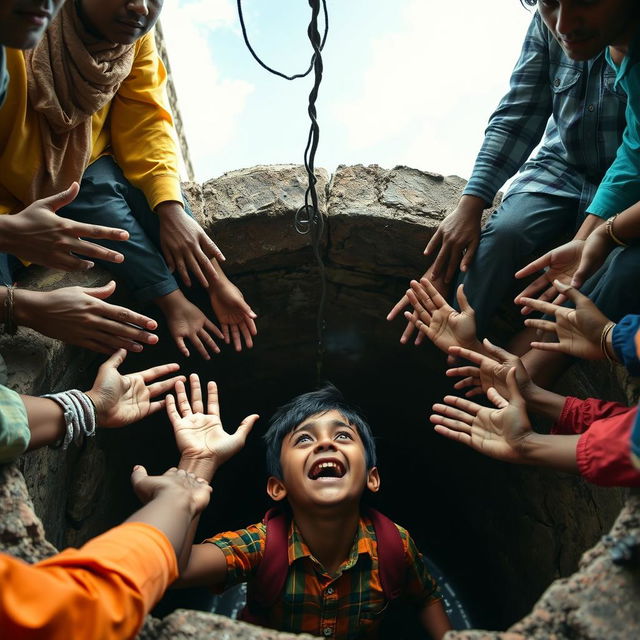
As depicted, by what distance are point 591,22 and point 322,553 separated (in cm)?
178

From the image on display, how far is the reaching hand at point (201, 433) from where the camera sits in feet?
6.17

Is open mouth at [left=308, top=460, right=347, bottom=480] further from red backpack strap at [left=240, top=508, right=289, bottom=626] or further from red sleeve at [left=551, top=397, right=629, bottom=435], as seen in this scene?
red sleeve at [left=551, top=397, right=629, bottom=435]

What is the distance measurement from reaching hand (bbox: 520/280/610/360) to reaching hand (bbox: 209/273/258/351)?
0.95 m

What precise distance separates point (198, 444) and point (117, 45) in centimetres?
124

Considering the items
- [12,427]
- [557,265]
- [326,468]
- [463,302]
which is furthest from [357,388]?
[12,427]

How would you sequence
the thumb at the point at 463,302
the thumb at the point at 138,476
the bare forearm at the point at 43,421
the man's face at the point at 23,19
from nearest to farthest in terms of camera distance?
the man's face at the point at 23,19 → the bare forearm at the point at 43,421 → the thumb at the point at 138,476 → the thumb at the point at 463,302

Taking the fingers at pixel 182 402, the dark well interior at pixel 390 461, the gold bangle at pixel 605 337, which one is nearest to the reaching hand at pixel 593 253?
the gold bangle at pixel 605 337

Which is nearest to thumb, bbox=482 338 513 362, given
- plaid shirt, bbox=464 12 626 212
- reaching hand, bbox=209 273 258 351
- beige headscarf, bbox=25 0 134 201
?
plaid shirt, bbox=464 12 626 212

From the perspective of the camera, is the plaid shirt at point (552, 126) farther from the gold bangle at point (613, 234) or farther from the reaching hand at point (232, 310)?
the reaching hand at point (232, 310)

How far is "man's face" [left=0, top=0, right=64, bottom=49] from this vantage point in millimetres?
1301

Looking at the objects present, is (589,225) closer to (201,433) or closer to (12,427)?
(201,433)

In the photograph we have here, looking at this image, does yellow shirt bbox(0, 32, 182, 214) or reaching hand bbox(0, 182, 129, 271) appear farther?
yellow shirt bbox(0, 32, 182, 214)

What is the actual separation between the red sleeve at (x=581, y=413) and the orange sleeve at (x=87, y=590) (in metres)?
1.12

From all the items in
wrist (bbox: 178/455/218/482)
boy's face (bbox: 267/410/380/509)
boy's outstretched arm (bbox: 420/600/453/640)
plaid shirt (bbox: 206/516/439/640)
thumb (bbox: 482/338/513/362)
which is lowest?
boy's outstretched arm (bbox: 420/600/453/640)
